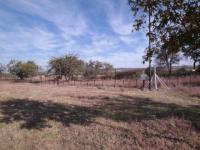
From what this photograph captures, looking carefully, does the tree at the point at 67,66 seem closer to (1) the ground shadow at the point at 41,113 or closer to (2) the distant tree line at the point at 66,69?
(2) the distant tree line at the point at 66,69

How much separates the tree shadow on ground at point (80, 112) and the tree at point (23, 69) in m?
31.4

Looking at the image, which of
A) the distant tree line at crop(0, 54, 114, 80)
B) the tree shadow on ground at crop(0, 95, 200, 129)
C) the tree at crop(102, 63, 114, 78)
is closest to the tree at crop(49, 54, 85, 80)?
the distant tree line at crop(0, 54, 114, 80)

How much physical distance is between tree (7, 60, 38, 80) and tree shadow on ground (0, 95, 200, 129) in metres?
31.4

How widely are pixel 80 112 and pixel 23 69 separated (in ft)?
113

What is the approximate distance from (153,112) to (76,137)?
442 cm

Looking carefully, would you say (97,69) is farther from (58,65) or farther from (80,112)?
(80,112)

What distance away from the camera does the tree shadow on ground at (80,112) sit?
31.6 ft

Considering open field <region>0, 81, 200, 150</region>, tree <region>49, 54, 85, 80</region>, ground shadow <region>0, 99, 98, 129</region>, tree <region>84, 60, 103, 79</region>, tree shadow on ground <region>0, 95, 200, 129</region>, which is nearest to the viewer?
open field <region>0, 81, 200, 150</region>

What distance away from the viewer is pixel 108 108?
39.2ft

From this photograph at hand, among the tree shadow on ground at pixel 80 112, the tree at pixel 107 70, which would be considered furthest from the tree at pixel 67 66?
the tree shadow on ground at pixel 80 112

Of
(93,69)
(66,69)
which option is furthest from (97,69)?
(66,69)

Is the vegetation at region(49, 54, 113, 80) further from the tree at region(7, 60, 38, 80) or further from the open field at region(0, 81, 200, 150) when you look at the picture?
the open field at region(0, 81, 200, 150)

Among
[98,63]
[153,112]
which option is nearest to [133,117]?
[153,112]

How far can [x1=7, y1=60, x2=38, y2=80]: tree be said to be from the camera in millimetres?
43438
